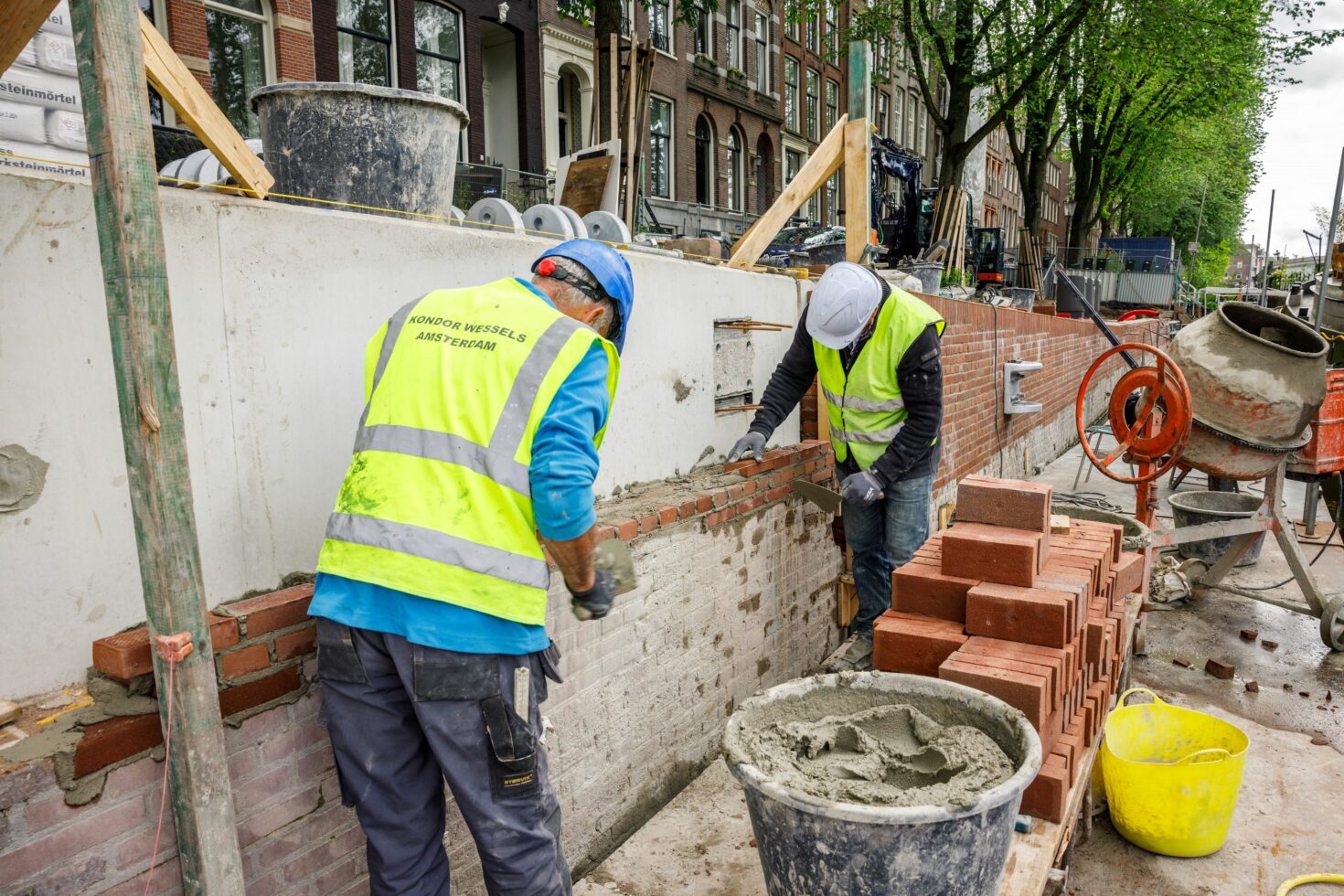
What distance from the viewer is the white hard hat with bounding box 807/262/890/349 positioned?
13.2 ft

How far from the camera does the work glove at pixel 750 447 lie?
13.8 ft

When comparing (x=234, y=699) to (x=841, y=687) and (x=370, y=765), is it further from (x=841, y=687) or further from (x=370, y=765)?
(x=841, y=687)

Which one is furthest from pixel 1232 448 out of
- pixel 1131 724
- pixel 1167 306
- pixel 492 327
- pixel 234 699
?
pixel 1167 306

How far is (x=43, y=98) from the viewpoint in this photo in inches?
158

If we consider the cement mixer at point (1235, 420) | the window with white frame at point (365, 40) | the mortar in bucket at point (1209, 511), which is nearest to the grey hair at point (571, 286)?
the cement mixer at point (1235, 420)

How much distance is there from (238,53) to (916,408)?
12094 mm

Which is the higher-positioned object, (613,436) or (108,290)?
(108,290)

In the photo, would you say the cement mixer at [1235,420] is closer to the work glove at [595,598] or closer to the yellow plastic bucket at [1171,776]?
the yellow plastic bucket at [1171,776]

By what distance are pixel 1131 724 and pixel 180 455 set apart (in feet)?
12.0

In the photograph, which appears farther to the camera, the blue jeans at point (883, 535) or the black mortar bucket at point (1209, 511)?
the black mortar bucket at point (1209, 511)

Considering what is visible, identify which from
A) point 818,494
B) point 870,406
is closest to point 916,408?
point 870,406

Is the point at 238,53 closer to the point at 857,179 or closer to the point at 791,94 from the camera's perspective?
the point at 857,179

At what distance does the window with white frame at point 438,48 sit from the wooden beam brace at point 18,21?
14.8 m

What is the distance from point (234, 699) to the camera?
209 cm
